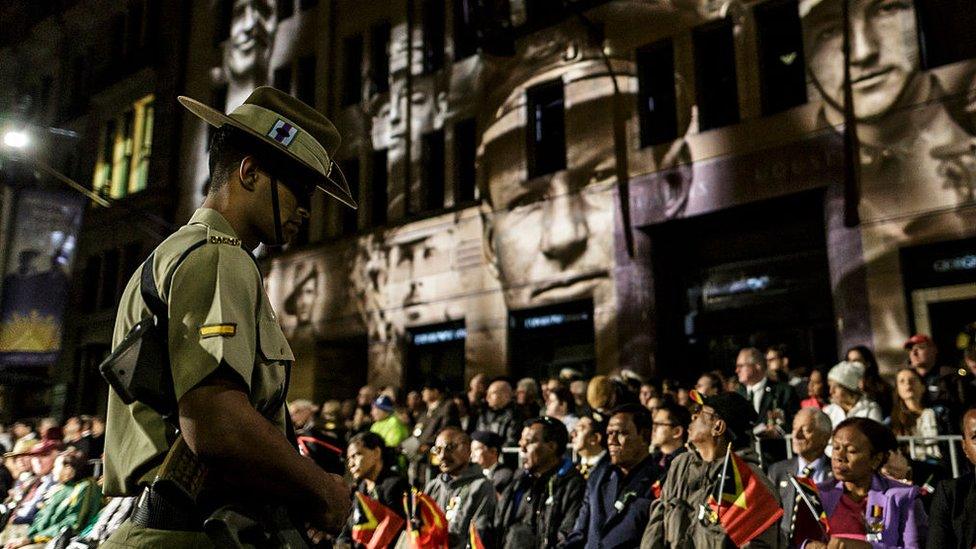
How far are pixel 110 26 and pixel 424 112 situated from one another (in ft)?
57.7

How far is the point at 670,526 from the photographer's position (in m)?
6.04

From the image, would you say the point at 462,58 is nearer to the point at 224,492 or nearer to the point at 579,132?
the point at 579,132

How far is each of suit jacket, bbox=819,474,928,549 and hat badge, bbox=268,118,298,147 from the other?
16.9 feet

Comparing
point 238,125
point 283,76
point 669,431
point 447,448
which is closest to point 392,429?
point 447,448

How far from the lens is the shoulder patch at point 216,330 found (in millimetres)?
1914

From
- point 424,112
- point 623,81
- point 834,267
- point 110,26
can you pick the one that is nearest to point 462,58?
point 424,112

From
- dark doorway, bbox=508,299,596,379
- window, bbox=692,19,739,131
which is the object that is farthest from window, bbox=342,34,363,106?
window, bbox=692,19,739,131

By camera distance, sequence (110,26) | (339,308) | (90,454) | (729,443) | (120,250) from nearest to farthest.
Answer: (729,443)
(90,454)
(339,308)
(120,250)
(110,26)

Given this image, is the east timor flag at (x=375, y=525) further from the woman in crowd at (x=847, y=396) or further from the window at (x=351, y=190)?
the window at (x=351, y=190)

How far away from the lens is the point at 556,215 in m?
16.9

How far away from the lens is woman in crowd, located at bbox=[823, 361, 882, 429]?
27.9 ft

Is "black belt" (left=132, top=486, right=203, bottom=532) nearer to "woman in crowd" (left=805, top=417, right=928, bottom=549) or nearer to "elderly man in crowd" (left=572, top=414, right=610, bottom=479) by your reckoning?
"woman in crowd" (left=805, top=417, right=928, bottom=549)

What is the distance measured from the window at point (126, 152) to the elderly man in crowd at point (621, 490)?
24258 millimetres

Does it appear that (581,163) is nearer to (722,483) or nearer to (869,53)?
(869,53)
